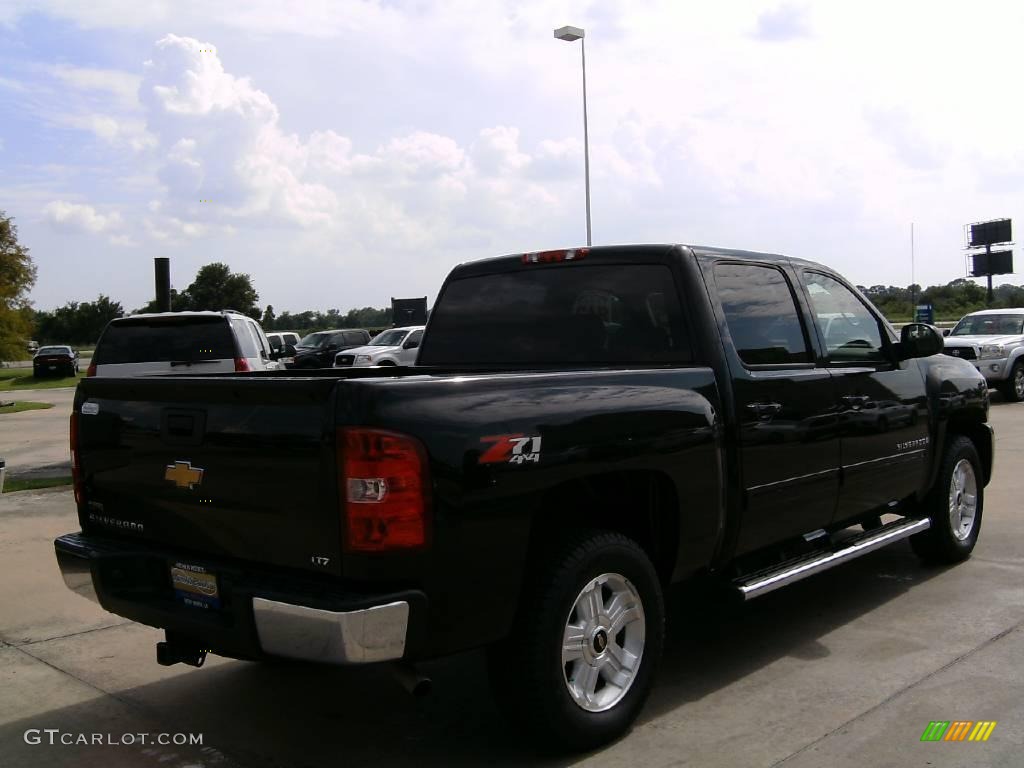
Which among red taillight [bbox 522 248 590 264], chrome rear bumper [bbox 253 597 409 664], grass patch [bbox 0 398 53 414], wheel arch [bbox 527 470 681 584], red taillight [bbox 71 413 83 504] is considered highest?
red taillight [bbox 522 248 590 264]

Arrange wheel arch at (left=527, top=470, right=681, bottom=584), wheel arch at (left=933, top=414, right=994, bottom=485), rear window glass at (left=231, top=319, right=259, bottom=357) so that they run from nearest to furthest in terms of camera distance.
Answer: wheel arch at (left=527, top=470, right=681, bottom=584), wheel arch at (left=933, top=414, right=994, bottom=485), rear window glass at (left=231, top=319, right=259, bottom=357)

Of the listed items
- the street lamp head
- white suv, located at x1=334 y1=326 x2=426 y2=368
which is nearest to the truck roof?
white suv, located at x1=334 y1=326 x2=426 y2=368

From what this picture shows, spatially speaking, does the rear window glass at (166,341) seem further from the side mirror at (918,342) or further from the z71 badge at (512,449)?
the z71 badge at (512,449)

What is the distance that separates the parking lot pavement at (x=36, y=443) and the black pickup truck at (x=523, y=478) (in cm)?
687

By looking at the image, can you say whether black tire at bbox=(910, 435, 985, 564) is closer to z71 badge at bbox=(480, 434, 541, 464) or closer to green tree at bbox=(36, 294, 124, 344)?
z71 badge at bbox=(480, 434, 541, 464)

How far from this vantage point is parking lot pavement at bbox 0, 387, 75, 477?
40.9ft

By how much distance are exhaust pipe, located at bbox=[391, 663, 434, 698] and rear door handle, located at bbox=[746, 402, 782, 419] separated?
198 cm

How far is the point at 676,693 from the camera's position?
4.39 m

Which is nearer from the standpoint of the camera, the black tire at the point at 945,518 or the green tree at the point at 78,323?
the black tire at the point at 945,518

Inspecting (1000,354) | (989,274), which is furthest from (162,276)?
(989,274)

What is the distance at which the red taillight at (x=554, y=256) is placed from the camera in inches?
194

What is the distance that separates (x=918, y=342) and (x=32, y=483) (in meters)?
8.89

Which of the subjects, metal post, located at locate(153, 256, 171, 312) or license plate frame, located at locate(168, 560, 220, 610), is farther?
metal post, located at locate(153, 256, 171, 312)

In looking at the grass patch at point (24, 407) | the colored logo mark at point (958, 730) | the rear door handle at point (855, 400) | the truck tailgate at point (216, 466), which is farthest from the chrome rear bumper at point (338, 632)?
the grass patch at point (24, 407)
